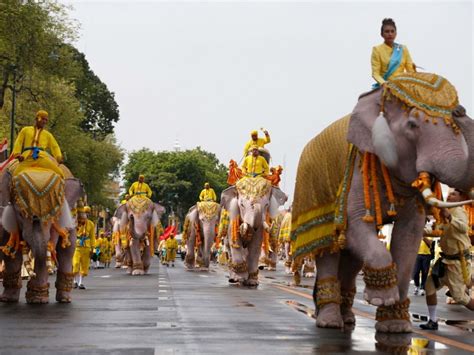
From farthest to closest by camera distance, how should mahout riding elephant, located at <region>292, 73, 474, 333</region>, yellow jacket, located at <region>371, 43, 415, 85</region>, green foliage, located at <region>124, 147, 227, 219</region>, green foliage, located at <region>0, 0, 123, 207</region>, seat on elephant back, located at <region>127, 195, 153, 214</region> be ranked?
green foliage, located at <region>124, 147, 227, 219</region>
green foliage, located at <region>0, 0, 123, 207</region>
seat on elephant back, located at <region>127, 195, 153, 214</region>
yellow jacket, located at <region>371, 43, 415, 85</region>
mahout riding elephant, located at <region>292, 73, 474, 333</region>

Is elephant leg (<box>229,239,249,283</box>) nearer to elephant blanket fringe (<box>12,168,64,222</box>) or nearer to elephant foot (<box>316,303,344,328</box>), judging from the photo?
elephant blanket fringe (<box>12,168,64,222</box>)

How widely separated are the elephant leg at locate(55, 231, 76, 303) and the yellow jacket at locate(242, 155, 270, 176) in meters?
8.08

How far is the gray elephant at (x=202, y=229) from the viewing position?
39.0m

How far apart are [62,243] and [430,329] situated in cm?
664

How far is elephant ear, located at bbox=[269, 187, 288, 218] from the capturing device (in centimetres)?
2548

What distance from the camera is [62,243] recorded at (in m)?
17.5

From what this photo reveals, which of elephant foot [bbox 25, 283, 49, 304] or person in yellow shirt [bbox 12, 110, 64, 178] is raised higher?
person in yellow shirt [bbox 12, 110, 64, 178]

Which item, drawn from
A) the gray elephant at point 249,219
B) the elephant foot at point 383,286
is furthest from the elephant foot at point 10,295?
the gray elephant at point 249,219

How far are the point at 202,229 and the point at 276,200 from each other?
47.6 ft

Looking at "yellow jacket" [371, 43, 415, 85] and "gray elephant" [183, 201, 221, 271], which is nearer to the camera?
"yellow jacket" [371, 43, 415, 85]

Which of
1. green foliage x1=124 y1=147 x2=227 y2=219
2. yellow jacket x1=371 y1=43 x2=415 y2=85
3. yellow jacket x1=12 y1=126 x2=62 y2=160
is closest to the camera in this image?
yellow jacket x1=371 y1=43 x2=415 y2=85

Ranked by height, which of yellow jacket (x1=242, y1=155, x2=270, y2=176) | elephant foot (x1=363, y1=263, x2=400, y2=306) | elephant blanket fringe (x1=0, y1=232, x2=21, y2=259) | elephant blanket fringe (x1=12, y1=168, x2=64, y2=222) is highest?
yellow jacket (x1=242, y1=155, x2=270, y2=176)

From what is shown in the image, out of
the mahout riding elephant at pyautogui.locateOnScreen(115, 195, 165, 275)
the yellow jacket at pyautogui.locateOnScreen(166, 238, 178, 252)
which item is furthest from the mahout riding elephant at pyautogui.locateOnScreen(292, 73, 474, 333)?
the yellow jacket at pyautogui.locateOnScreen(166, 238, 178, 252)

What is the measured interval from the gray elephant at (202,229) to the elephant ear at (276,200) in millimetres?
13089
